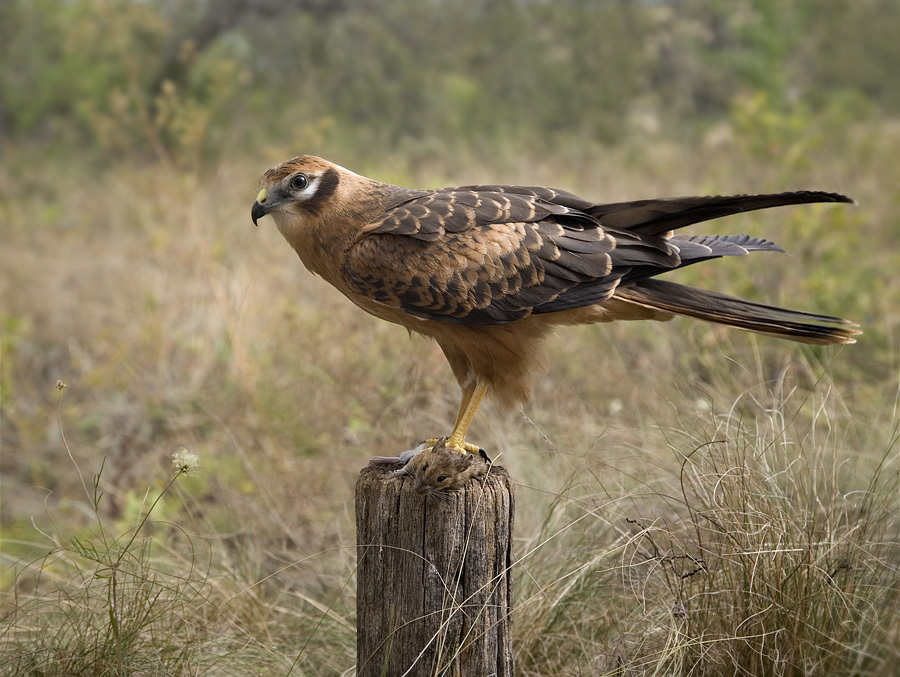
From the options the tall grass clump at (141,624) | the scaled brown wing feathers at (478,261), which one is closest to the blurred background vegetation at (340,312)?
the tall grass clump at (141,624)

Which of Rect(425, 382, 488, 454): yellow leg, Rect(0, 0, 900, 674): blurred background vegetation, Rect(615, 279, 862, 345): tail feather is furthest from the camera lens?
Rect(0, 0, 900, 674): blurred background vegetation

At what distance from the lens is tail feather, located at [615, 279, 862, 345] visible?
320 centimetres

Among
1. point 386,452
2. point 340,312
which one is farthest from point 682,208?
point 340,312

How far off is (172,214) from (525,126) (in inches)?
297

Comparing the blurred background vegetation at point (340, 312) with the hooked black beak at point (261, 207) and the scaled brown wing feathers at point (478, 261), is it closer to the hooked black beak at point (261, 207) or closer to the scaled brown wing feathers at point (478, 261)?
the scaled brown wing feathers at point (478, 261)

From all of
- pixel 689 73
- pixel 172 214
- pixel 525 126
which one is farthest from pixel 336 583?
pixel 689 73

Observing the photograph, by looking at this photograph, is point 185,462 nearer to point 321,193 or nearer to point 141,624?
point 141,624

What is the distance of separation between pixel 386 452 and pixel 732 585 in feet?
7.60

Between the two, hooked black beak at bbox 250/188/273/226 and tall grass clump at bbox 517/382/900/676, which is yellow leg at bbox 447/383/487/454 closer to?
tall grass clump at bbox 517/382/900/676

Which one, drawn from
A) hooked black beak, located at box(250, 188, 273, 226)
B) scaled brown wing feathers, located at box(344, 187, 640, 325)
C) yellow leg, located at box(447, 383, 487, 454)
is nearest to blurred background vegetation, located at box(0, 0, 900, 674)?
yellow leg, located at box(447, 383, 487, 454)

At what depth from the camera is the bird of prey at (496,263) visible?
10.6ft

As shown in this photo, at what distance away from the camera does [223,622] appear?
12.0 ft

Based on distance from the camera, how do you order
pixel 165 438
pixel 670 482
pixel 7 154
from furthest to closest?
pixel 7 154 < pixel 165 438 < pixel 670 482

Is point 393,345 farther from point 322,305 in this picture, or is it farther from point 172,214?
point 172,214
